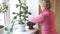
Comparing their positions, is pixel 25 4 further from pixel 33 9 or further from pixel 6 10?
pixel 6 10

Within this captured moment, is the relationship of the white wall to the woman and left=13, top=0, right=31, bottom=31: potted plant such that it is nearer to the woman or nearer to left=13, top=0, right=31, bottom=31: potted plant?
left=13, top=0, right=31, bottom=31: potted plant

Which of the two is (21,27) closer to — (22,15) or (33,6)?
(22,15)

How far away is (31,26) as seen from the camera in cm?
215

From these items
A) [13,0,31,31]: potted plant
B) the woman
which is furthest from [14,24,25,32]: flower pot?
the woman

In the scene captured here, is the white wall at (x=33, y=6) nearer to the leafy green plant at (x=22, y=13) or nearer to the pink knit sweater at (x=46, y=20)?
the leafy green plant at (x=22, y=13)

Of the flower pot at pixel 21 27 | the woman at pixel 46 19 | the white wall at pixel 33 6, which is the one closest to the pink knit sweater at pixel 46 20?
the woman at pixel 46 19

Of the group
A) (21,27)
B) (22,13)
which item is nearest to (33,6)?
(22,13)

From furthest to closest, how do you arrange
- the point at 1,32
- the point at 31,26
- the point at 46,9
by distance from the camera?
the point at 31,26
the point at 1,32
the point at 46,9

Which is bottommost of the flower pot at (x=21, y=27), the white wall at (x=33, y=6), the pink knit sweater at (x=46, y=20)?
the flower pot at (x=21, y=27)

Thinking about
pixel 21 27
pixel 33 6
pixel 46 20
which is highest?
pixel 33 6

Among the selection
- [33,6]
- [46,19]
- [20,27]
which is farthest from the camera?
[33,6]

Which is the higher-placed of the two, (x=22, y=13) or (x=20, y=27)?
(x=22, y=13)

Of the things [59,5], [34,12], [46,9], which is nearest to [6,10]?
[34,12]

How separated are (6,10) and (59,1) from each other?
0.84m
